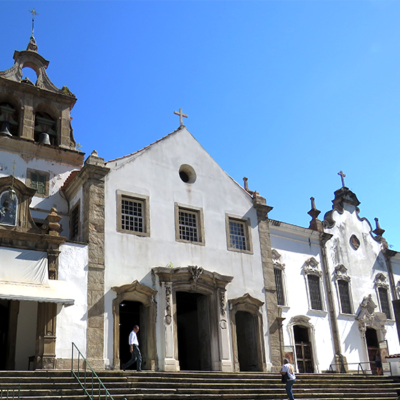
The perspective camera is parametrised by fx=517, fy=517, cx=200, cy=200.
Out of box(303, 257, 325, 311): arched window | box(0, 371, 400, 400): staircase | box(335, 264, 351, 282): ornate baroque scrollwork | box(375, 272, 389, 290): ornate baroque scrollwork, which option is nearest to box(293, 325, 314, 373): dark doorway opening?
box(303, 257, 325, 311): arched window

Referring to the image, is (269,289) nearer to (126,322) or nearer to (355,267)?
(126,322)

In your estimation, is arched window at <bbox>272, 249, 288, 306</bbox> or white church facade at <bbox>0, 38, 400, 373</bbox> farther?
arched window at <bbox>272, 249, 288, 306</bbox>

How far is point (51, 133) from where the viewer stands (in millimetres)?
23266

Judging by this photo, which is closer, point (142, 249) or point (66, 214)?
point (142, 249)

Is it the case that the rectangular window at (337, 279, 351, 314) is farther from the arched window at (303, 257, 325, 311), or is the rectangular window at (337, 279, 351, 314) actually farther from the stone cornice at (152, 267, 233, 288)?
the stone cornice at (152, 267, 233, 288)

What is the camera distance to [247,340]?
21484 mm

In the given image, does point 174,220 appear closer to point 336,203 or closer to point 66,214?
point 66,214

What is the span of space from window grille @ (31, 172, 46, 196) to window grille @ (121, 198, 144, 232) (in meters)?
3.82

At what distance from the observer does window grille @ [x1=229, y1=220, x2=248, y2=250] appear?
73.6 feet

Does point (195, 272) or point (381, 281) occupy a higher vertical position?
point (381, 281)

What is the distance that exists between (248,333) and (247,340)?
286mm

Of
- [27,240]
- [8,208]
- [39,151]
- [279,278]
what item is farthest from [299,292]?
[8,208]

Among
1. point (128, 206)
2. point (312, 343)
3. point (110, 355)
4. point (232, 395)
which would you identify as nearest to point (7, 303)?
point (110, 355)

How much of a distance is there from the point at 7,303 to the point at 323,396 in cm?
1138
